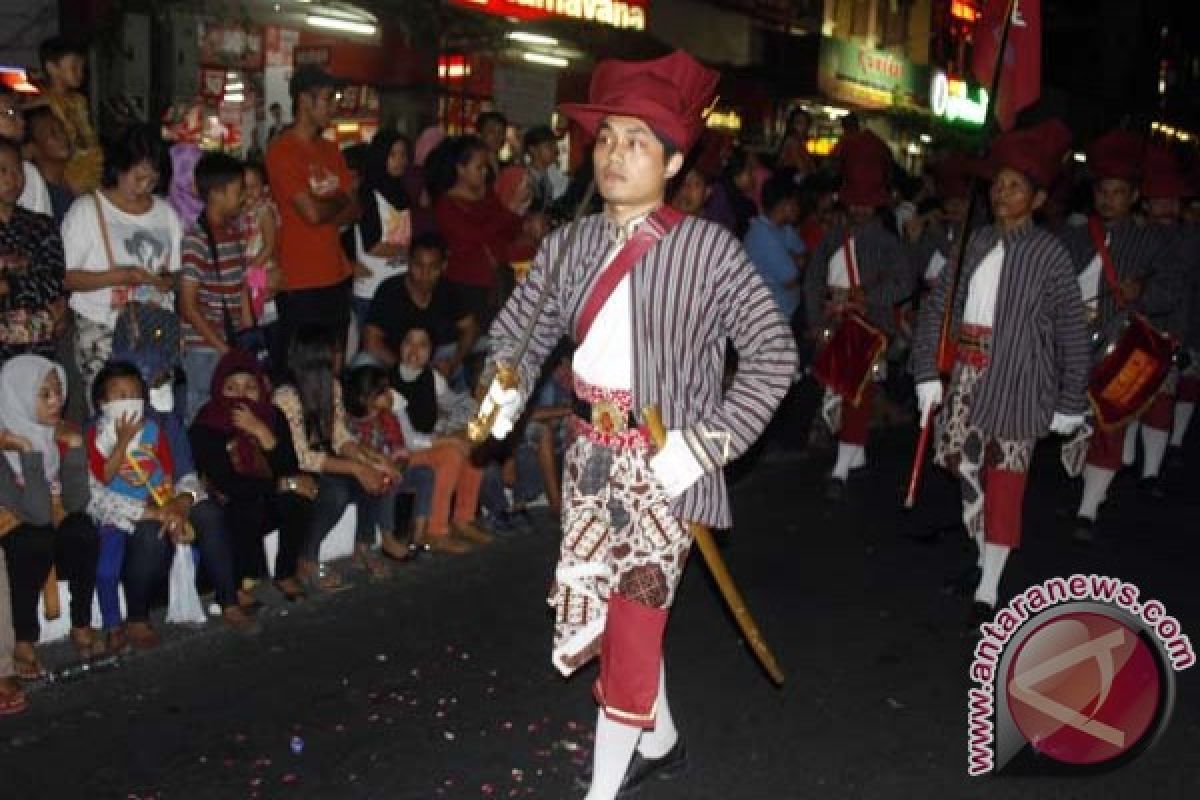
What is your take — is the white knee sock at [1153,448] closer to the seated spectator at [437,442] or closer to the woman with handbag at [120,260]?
the seated spectator at [437,442]

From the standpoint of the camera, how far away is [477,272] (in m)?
7.96

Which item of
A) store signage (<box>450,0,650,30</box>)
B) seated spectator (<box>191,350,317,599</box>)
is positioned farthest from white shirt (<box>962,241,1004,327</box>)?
store signage (<box>450,0,650,30</box>)

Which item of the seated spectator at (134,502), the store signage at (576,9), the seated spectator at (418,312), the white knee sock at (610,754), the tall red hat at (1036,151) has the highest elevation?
the store signage at (576,9)

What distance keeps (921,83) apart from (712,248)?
28706 millimetres

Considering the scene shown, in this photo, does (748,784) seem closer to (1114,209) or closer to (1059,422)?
(1059,422)

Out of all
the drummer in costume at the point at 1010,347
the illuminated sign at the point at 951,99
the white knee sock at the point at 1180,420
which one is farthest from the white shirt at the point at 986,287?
the illuminated sign at the point at 951,99

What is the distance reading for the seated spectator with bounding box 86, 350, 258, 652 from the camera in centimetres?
511

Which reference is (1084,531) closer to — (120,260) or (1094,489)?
(1094,489)

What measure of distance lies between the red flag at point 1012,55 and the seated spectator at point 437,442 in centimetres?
324

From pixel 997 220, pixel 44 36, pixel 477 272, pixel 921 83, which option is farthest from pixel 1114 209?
pixel 921 83

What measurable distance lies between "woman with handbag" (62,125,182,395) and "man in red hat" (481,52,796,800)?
2.82 m

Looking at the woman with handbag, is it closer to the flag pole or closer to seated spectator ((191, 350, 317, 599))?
seated spectator ((191, 350, 317, 599))

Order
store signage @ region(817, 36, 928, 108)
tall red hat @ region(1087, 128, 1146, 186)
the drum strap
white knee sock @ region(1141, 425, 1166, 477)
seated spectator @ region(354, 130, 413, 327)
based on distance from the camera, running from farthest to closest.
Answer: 1. store signage @ region(817, 36, 928, 108)
2. white knee sock @ region(1141, 425, 1166, 477)
3. seated spectator @ region(354, 130, 413, 327)
4. the drum strap
5. tall red hat @ region(1087, 128, 1146, 186)

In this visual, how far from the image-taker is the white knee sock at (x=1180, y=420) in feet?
34.2
